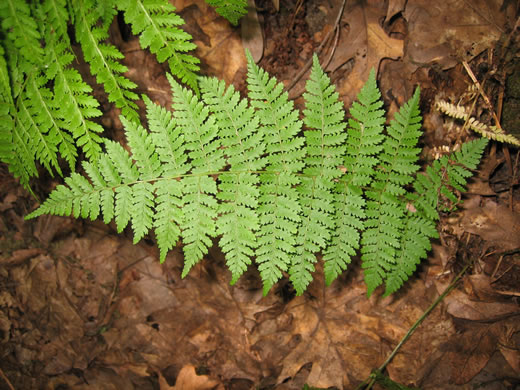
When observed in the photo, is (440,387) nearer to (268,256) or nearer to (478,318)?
(478,318)

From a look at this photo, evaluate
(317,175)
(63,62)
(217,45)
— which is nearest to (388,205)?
(317,175)

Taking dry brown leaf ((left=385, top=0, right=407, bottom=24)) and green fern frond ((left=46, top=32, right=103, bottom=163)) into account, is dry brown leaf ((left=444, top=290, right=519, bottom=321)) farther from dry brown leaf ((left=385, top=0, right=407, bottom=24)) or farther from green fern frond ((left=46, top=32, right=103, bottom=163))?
green fern frond ((left=46, top=32, right=103, bottom=163))

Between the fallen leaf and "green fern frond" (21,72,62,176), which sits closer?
"green fern frond" (21,72,62,176)

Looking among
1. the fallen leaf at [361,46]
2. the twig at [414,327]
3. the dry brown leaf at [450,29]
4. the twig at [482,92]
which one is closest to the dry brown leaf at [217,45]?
the fallen leaf at [361,46]

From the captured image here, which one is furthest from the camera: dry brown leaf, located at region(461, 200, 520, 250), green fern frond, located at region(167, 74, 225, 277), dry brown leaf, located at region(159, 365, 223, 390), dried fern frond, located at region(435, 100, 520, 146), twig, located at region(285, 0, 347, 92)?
dry brown leaf, located at region(159, 365, 223, 390)

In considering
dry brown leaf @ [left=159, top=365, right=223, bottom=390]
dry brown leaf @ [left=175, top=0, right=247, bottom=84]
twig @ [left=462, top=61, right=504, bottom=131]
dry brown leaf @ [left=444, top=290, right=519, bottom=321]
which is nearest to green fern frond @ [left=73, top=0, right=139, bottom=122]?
dry brown leaf @ [left=175, top=0, right=247, bottom=84]

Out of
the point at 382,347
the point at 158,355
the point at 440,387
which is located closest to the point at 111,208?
the point at 158,355

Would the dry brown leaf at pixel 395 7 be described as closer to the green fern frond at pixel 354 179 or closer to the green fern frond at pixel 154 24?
the green fern frond at pixel 354 179
